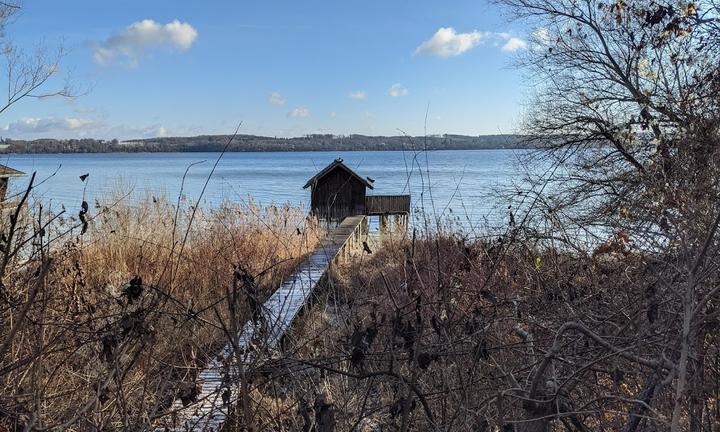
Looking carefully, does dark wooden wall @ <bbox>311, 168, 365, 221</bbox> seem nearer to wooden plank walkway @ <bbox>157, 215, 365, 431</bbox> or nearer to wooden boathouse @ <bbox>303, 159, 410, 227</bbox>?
wooden boathouse @ <bbox>303, 159, 410, 227</bbox>

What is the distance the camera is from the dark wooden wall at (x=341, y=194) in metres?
19.7

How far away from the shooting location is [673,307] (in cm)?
271

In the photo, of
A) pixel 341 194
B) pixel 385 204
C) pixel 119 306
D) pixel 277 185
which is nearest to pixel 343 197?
pixel 341 194

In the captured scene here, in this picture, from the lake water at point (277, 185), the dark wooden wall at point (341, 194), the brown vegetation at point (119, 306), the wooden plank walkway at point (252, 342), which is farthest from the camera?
the dark wooden wall at point (341, 194)

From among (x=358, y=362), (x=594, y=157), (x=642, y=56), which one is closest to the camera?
(x=358, y=362)

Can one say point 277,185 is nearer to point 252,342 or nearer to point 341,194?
point 341,194

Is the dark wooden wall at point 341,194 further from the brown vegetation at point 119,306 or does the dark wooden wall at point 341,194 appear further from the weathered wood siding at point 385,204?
the brown vegetation at point 119,306

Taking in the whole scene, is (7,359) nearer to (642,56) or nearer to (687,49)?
(687,49)

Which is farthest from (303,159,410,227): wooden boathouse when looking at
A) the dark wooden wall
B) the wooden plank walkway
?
the wooden plank walkway

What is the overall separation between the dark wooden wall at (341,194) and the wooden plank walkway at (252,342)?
2164 mm

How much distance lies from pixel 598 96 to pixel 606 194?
104 inches

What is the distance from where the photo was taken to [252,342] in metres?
2.96

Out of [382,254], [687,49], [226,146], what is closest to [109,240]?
[382,254]

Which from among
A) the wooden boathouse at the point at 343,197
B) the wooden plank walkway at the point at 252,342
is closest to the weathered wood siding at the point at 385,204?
the wooden boathouse at the point at 343,197
